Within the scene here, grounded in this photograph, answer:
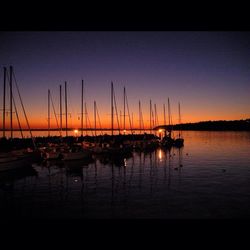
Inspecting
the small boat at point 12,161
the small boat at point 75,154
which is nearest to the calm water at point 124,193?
the small boat at point 12,161

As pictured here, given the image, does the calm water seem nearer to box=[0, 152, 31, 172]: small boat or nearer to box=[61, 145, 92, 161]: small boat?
box=[0, 152, 31, 172]: small boat

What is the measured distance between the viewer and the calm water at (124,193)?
320 inches

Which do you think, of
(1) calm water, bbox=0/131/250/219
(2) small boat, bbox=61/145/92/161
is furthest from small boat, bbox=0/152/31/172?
(2) small boat, bbox=61/145/92/161

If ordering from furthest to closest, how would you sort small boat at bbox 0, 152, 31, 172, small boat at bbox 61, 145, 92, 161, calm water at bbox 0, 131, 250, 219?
small boat at bbox 61, 145, 92, 161 < small boat at bbox 0, 152, 31, 172 < calm water at bbox 0, 131, 250, 219

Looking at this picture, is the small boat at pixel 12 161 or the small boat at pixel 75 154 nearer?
the small boat at pixel 12 161

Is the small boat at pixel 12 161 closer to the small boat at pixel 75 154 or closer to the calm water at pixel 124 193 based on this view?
the calm water at pixel 124 193

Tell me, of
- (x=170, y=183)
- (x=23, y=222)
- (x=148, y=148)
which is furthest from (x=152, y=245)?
(x=148, y=148)

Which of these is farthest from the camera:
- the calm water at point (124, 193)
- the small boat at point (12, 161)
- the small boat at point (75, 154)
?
the small boat at point (75, 154)

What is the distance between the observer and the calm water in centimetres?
812
